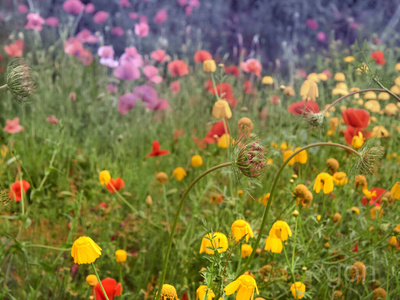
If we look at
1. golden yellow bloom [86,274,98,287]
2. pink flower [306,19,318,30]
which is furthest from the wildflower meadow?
pink flower [306,19,318,30]

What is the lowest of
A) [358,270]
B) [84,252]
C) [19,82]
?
[358,270]

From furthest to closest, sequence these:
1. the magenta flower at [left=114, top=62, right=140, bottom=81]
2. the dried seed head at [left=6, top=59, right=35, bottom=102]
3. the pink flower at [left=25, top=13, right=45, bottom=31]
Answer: the pink flower at [left=25, top=13, right=45, bottom=31]
the magenta flower at [left=114, top=62, right=140, bottom=81]
the dried seed head at [left=6, top=59, right=35, bottom=102]

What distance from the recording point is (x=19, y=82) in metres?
0.93

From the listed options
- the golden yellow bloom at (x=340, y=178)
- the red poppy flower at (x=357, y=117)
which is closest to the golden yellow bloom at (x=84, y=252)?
the golden yellow bloom at (x=340, y=178)

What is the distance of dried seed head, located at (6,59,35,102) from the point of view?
0.92 m

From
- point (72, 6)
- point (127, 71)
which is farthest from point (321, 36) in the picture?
point (127, 71)

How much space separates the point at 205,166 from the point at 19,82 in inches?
47.8

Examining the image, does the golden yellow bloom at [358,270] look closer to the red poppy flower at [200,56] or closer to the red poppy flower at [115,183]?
the red poppy flower at [115,183]

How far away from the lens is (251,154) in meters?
0.78

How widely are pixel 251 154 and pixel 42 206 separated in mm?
1490

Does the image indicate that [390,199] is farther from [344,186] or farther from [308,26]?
[308,26]

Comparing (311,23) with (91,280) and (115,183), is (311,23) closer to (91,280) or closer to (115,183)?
(115,183)

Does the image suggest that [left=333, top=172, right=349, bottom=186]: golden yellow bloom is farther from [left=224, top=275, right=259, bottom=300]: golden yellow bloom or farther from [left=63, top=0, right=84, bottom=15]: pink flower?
[left=63, top=0, right=84, bottom=15]: pink flower

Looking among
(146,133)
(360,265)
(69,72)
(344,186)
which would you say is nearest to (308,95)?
(344,186)
